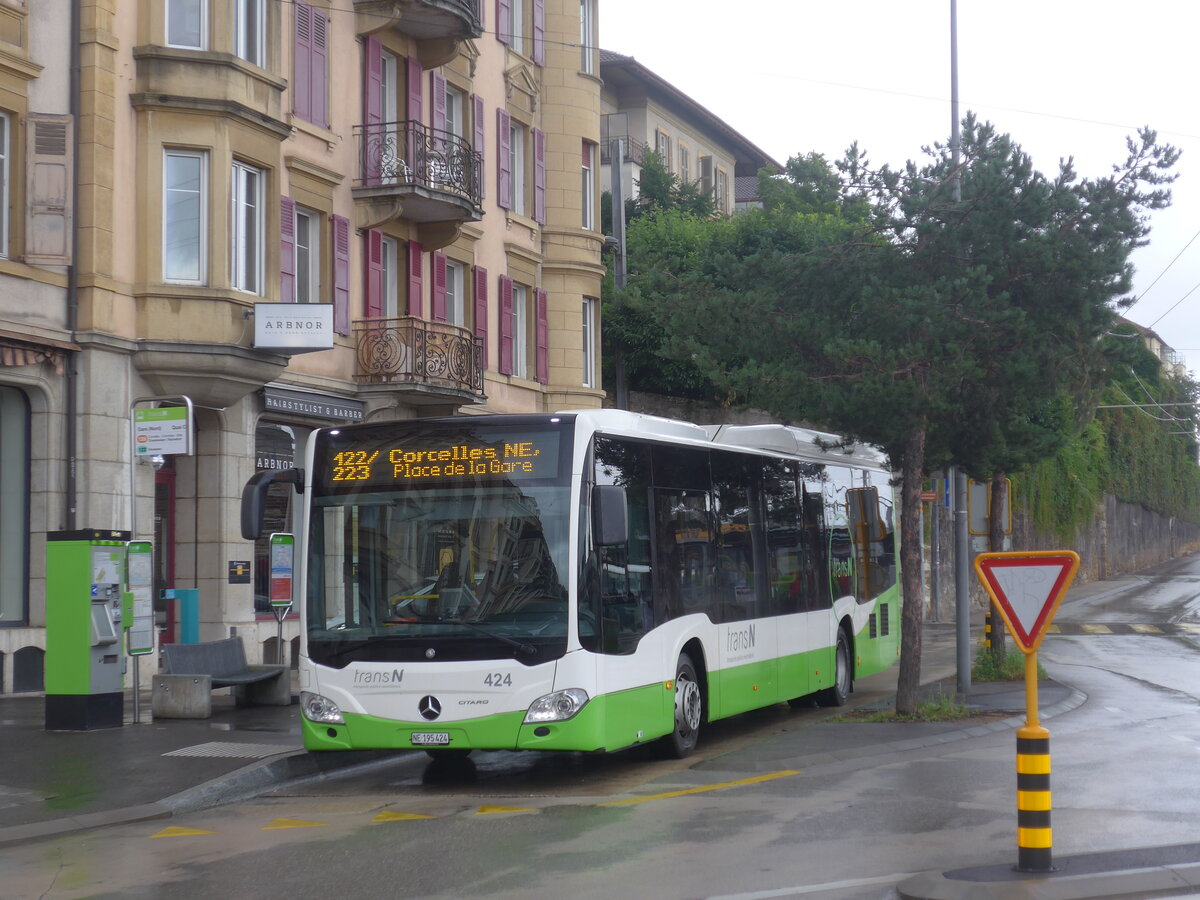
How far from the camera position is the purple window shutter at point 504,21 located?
30094mm

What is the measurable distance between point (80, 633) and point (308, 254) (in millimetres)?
10477

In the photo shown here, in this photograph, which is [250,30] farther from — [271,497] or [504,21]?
[504,21]

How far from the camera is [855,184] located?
15469mm

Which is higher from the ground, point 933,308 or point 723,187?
point 723,187

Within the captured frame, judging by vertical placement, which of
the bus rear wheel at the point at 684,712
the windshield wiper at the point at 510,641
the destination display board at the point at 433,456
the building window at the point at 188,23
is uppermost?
the building window at the point at 188,23

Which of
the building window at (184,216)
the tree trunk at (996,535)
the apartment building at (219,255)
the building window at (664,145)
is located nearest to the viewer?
the apartment building at (219,255)

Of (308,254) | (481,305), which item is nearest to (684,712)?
(308,254)

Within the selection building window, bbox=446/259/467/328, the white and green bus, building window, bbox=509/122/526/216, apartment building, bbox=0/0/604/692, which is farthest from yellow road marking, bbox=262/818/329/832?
building window, bbox=509/122/526/216

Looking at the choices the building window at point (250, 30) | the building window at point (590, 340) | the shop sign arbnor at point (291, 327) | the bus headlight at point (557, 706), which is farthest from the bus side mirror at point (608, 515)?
the building window at point (590, 340)

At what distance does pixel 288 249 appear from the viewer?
22.8m

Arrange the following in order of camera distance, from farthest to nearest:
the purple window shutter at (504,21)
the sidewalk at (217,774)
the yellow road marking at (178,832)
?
the purple window shutter at (504,21), the yellow road marking at (178,832), the sidewalk at (217,774)

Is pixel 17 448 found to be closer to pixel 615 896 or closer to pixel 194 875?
pixel 194 875

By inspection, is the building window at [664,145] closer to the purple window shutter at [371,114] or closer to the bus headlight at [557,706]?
the purple window shutter at [371,114]

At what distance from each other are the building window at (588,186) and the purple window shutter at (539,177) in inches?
52.9
